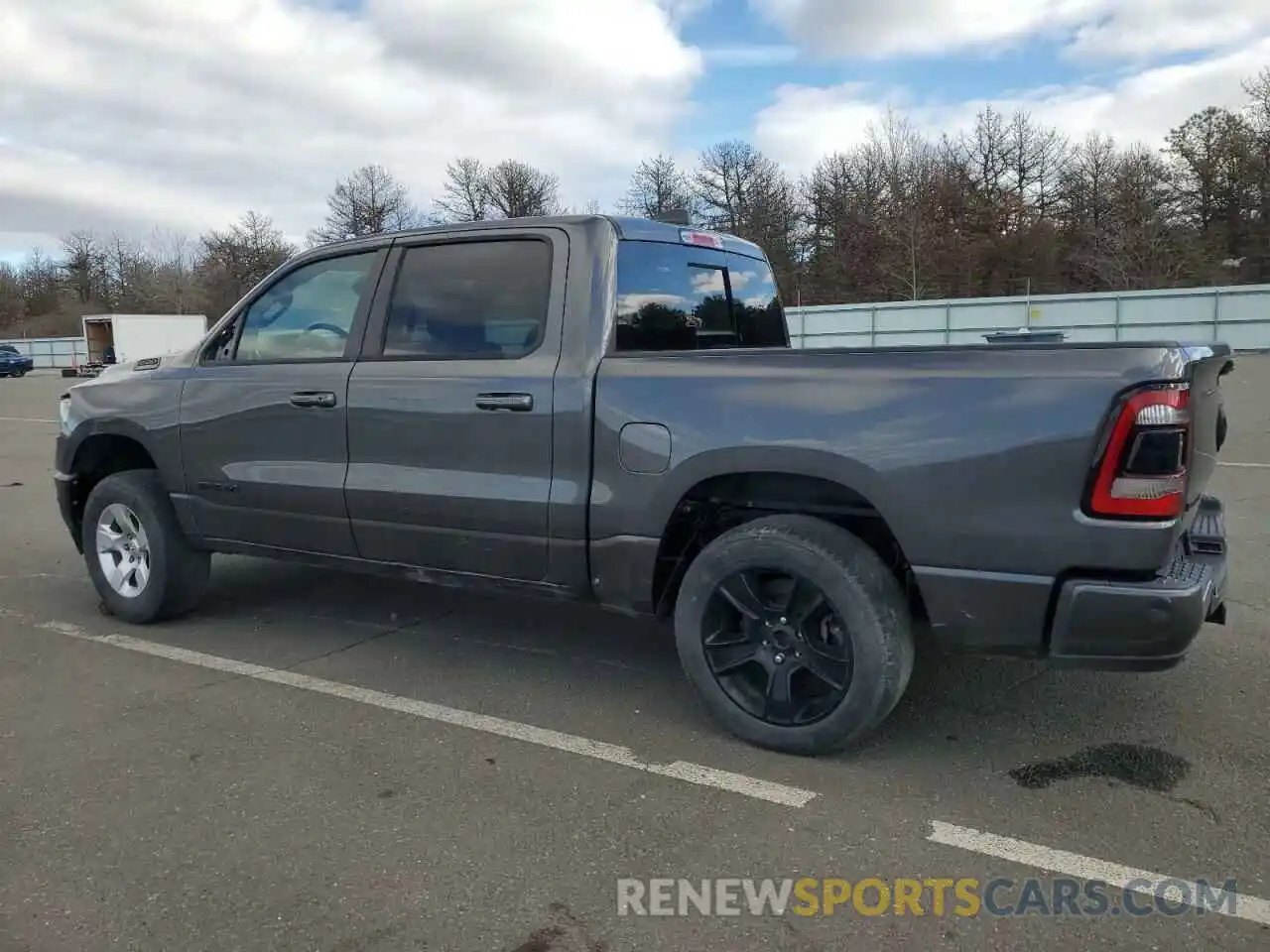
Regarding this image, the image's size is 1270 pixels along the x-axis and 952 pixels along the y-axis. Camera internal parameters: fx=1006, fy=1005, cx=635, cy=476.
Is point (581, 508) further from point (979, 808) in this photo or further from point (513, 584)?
point (979, 808)

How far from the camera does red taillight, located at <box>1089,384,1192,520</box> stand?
279 cm

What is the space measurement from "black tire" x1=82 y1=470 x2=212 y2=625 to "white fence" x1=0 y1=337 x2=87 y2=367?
52960mm

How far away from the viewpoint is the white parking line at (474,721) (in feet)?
10.8

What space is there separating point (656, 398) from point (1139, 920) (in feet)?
6.90

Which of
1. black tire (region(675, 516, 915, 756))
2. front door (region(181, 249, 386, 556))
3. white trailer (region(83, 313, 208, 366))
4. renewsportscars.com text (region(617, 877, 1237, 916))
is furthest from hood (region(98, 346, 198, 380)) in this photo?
white trailer (region(83, 313, 208, 366))

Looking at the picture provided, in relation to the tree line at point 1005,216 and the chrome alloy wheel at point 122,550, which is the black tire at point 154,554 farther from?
the tree line at point 1005,216

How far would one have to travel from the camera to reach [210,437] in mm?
4797

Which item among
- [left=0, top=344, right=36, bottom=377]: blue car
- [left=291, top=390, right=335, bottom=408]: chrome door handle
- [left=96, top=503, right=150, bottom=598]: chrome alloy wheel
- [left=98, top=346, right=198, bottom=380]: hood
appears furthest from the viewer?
[left=0, top=344, right=36, bottom=377]: blue car

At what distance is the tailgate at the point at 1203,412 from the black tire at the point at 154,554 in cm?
445

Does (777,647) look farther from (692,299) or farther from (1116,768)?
(692,299)

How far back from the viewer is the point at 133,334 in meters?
42.8

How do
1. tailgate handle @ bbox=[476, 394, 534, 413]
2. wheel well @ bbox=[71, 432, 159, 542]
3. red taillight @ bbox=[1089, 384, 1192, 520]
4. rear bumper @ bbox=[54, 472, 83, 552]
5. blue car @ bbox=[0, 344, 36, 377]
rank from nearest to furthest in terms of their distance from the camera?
red taillight @ bbox=[1089, 384, 1192, 520], tailgate handle @ bbox=[476, 394, 534, 413], wheel well @ bbox=[71, 432, 159, 542], rear bumper @ bbox=[54, 472, 83, 552], blue car @ bbox=[0, 344, 36, 377]

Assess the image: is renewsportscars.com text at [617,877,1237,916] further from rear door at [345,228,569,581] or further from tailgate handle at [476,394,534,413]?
tailgate handle at [476,394,534,413]

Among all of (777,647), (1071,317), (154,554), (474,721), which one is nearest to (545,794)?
(474,721)
